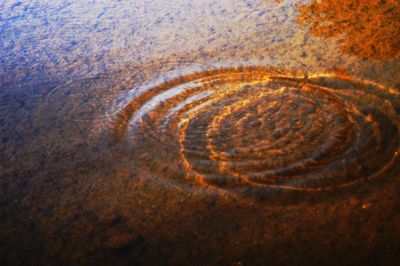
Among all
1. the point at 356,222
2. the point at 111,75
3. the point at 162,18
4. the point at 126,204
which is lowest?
the point at 356,222

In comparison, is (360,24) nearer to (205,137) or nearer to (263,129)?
(263,129)

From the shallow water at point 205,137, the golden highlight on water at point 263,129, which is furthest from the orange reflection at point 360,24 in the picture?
the golden highlight on water at point 263,129

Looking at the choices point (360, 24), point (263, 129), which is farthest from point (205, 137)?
point (360, 24)

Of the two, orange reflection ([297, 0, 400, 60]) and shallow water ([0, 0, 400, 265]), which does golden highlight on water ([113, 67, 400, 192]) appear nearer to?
shallow water ([0, 0, 400, 265])

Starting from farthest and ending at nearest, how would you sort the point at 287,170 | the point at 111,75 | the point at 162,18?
the point at 162,18 < the point at 111,75 < the point at 287,170

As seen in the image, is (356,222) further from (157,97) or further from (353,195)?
(157,97)

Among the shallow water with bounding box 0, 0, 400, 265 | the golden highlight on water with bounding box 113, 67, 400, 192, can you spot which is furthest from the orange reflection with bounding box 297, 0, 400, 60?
the golden highlight on water with bounding box 113, 67, 400, 192

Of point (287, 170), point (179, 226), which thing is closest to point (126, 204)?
point (179, 226)
